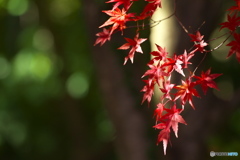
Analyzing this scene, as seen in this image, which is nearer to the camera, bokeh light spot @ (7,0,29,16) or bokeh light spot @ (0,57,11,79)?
bokeh light spot @ (7,0,29,16)

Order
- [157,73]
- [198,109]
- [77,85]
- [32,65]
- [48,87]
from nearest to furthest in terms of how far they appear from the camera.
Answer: [157,73]
[198,109]
[32,65]
[77,85]
[48,87]

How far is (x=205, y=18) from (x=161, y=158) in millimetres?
1212

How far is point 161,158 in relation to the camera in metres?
4.01

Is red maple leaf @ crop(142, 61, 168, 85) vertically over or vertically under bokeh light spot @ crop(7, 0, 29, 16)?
over

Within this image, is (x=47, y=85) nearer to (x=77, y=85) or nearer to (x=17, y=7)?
(x=77, y=85)

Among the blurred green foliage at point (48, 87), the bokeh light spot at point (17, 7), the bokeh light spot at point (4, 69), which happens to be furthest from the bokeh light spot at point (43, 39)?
the bokeh light spot at point (4, 69)

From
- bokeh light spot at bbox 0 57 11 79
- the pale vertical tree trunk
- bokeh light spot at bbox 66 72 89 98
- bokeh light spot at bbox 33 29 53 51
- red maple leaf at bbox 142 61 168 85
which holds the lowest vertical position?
bokeh light spot at bbox 66 72 89 98

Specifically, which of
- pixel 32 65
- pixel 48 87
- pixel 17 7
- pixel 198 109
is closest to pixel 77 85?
pixel 48 87

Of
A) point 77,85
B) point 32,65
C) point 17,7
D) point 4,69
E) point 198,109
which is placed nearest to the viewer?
point 198,109

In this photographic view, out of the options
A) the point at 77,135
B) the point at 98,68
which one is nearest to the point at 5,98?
the point at 77,135

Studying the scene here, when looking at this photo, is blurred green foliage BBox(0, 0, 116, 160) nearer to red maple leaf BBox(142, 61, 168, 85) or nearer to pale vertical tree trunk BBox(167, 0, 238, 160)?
pale vertical tree trunk BBox(167, 0, 238, 160)

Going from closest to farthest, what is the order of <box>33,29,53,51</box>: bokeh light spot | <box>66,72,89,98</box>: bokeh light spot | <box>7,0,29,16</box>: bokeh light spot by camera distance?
<box>7,0,29,16</box>: bokeh light spot, <box>66,72,89,98</box>: bokeh light spot, <box>33,29,53,51</box>: bokeh light spot

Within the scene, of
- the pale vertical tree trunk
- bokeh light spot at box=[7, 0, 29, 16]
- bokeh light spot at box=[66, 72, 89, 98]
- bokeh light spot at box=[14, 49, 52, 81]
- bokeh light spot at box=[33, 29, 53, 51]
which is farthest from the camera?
bokeh light spot at box=[33, 29, 53, 51]

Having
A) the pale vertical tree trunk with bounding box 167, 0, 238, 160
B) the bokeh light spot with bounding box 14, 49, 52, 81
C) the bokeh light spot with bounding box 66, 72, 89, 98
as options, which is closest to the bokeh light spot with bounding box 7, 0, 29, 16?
the bokeh light spot with bounding box 14, 49, 52, 81
